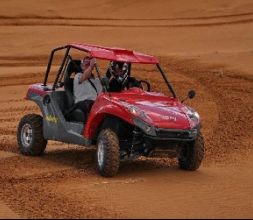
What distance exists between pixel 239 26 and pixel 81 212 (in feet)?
71.0

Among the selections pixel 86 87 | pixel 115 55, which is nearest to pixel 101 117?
pixel 86 87

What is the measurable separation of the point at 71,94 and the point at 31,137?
900mm

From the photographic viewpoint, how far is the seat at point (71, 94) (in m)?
10.9

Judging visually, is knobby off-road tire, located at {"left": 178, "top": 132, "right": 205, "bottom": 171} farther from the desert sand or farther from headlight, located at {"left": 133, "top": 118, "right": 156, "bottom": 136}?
headlight, located at {"left": 133, "top": 118, "right": 156, "bottom": 136}

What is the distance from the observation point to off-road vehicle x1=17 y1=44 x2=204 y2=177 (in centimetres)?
976

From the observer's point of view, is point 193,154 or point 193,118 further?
point 193,154

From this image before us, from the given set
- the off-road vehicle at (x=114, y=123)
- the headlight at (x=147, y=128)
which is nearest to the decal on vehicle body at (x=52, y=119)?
the off-road vehicle at (x=114, y=123)

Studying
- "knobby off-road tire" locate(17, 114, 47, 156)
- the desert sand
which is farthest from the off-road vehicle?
the desert sand

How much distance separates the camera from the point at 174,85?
63.8 feet

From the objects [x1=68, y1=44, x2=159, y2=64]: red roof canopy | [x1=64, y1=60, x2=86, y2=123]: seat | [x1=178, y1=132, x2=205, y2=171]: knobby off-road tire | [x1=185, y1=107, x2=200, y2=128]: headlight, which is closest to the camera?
[x1=185, y1=107, x2=200, y2=128]: headlight

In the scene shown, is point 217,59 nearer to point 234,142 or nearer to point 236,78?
point 236,78

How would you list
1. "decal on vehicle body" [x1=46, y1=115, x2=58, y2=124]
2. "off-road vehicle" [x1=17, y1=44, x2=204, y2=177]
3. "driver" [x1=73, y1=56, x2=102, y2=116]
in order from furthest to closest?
"decal on vehicle body" [x1=46, y1=115, x2=58, y2=124]
"driver" [x1=73, y1=56, x2=102, y2=116]
"off-road vehicle" [x1=17, y1=44, x2=204, y2=177]

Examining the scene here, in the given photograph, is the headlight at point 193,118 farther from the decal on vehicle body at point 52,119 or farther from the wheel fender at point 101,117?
the decal on vehicle body at point 52,119

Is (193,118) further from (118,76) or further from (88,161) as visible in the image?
(88,161)
